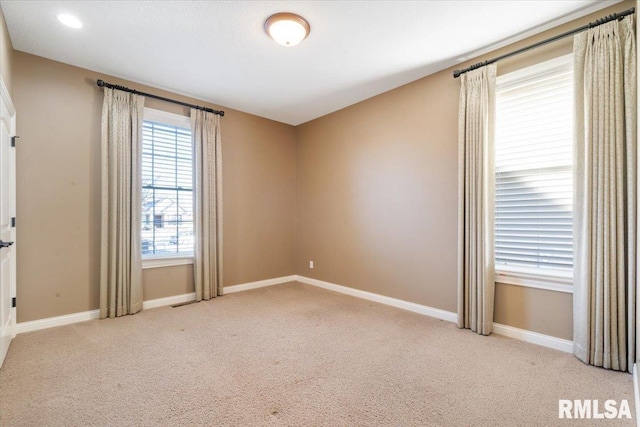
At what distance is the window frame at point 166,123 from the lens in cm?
379

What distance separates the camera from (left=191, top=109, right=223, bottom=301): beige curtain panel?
4102 millimetres

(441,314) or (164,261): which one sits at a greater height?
(164,261)

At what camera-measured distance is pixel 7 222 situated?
263cm

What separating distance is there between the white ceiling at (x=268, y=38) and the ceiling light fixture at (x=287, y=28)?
49mm

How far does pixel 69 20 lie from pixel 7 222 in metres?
1.83

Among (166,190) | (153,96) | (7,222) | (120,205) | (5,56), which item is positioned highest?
(153,96)

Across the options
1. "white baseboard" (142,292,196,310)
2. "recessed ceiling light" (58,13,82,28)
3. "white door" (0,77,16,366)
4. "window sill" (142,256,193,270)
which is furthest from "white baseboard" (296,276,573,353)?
"recessed ceiling light" (58,13,82,28)

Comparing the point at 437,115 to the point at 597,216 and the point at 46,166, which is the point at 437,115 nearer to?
the point at 597,216

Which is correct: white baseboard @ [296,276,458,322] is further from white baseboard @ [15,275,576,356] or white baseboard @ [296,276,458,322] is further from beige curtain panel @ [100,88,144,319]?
beige curtain panel @ [100,88,144,319]

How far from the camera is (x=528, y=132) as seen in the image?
2.84 m

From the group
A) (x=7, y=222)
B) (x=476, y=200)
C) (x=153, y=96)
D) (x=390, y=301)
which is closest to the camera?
(x=7, y=222)

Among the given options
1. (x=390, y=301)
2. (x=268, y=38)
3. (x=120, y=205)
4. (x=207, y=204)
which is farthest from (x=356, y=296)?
(x=268, y=38)

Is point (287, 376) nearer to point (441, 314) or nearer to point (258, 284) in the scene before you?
point (441, 314)

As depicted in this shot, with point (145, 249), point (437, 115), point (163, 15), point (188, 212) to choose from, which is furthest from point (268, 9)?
point (145, 249)
